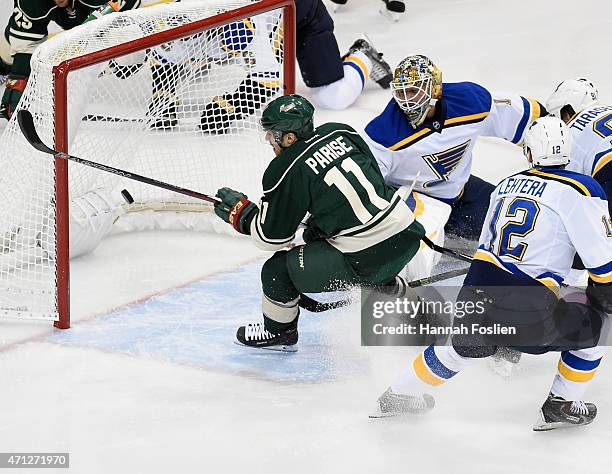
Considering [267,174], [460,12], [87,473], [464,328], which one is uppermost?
[267,174]

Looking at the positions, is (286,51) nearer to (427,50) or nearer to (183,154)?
(183,154)

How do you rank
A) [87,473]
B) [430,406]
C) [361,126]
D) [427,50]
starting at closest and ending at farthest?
[87,473] < [430,406] < [361,126] < [427,50]

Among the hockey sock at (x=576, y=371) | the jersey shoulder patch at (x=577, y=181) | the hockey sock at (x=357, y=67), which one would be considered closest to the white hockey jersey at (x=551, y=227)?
the jersey shoulder patch at (x=577, y=181)

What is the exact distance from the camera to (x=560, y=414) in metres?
2.93

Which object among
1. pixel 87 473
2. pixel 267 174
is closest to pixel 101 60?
pixel 267 174

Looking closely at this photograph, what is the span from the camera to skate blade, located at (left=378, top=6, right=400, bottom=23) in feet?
21.4

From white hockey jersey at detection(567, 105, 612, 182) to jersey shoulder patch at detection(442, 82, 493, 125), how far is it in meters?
0.29

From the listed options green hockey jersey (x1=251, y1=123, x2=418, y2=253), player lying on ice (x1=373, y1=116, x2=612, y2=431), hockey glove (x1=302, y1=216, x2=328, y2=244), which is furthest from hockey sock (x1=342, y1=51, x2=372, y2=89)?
player lying on ice (x1=373, y1=116, x2=612, y2=431)

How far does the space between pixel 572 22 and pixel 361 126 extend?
1716mm

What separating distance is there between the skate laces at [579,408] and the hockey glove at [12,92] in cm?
302

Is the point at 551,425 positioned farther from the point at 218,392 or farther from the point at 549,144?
the point at 218,392

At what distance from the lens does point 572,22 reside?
6.38 metres

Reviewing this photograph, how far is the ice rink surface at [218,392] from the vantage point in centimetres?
286

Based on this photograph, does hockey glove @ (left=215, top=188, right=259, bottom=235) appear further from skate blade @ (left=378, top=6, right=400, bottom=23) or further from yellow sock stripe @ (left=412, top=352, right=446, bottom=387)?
skate blade @ (left=378, top=6, right=400, bottom=23)
